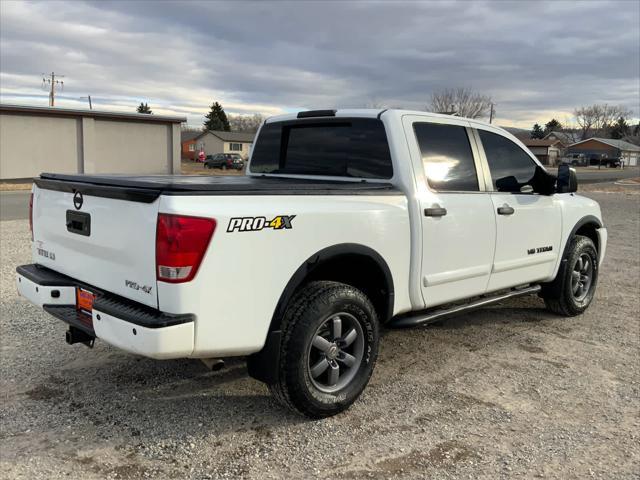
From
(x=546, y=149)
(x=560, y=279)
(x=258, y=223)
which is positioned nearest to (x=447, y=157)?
(x=258, y=223)

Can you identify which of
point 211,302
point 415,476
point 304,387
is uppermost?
point 211,302

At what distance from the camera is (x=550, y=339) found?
5.25m

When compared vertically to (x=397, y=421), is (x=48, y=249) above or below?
above

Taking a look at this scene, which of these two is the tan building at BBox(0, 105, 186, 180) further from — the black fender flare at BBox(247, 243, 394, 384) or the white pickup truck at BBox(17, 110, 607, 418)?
the black fender flare at BBox(247, 243, 394, 384)

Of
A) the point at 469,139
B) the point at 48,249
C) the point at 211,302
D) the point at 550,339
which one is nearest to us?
the point at 211,302

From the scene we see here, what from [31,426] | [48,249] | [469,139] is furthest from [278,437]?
[469,139]

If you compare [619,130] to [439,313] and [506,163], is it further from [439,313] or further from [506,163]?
[439,313]

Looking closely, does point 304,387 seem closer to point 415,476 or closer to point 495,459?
point 415,476

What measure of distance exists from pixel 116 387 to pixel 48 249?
1075 mm

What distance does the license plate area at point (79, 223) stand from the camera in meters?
3.37

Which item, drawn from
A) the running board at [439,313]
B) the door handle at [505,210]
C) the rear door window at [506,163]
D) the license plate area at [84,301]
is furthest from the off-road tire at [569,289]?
the license plate area at [84,301]

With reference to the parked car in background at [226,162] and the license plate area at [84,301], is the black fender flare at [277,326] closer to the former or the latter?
the license plate area at [84,301]

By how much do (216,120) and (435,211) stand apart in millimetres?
93181

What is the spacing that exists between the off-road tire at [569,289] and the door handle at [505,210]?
4.18ft
